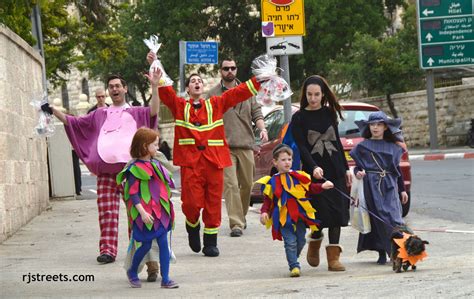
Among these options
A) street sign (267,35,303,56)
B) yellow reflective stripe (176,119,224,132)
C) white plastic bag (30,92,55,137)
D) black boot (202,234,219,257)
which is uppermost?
street sign (267,35,303,56)

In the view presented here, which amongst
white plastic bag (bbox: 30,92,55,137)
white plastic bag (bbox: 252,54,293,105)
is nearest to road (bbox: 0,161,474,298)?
white plastic bag (bbox: 30,92,55,137)

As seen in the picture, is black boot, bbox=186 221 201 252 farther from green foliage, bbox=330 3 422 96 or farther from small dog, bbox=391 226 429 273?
green foliage, bbox=330 3 422 96

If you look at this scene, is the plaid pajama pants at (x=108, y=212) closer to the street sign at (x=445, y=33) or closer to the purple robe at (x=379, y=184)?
the purple robe at (x=379, y=184)

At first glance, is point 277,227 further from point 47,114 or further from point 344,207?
point 47,114

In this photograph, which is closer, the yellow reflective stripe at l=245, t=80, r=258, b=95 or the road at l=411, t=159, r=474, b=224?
the yellow reflective stripe at l=245, t=80, r=258, b=95

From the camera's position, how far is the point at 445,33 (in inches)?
1211

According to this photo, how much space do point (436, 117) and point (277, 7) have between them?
21.1 m

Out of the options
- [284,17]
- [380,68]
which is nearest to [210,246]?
[284,17]

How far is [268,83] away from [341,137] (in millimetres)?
4530

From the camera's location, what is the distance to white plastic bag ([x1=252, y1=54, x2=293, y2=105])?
944 cm

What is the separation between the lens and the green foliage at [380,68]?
36.9 metres

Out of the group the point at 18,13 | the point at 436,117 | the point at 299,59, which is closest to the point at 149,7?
the point at 299,59

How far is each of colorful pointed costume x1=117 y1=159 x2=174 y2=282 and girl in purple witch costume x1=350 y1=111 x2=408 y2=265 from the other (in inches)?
76.1

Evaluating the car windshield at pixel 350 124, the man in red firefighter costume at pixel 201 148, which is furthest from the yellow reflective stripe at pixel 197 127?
the car windshield at pixel 350 124
